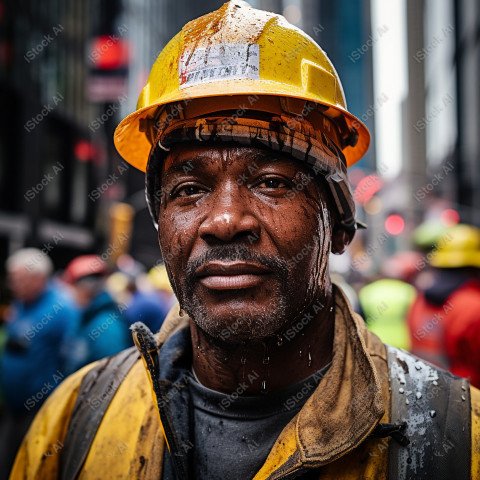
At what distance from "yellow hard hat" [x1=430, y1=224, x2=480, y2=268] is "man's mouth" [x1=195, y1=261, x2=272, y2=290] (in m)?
3.61

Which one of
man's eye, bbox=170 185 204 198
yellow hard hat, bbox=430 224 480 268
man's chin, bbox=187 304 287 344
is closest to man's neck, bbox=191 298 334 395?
man's chin, bbox=187 304 287 344

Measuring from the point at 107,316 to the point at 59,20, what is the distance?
1879 cm

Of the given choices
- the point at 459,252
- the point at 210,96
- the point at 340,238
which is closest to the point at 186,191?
the point at 210,96

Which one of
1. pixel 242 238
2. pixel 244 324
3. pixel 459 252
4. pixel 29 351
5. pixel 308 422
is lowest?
pixel 29 351

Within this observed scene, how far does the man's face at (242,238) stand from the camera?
5.66ft

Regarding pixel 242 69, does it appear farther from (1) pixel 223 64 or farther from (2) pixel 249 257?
(2) pixel 249 257

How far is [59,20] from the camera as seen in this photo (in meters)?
21.4

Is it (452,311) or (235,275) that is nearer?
(235,275)

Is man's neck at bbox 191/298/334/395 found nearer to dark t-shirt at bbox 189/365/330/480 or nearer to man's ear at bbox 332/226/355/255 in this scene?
dark t-shirt at bbox 189/365/330/480

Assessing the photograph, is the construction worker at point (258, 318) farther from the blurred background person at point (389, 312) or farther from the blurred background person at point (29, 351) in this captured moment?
the blurred background person at point (389, 312)

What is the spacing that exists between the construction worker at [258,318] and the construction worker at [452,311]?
7.63 feet

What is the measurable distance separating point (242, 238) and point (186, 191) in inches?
11.4

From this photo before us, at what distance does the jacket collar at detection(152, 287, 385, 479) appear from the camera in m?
1.65

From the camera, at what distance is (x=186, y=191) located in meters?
1.89
